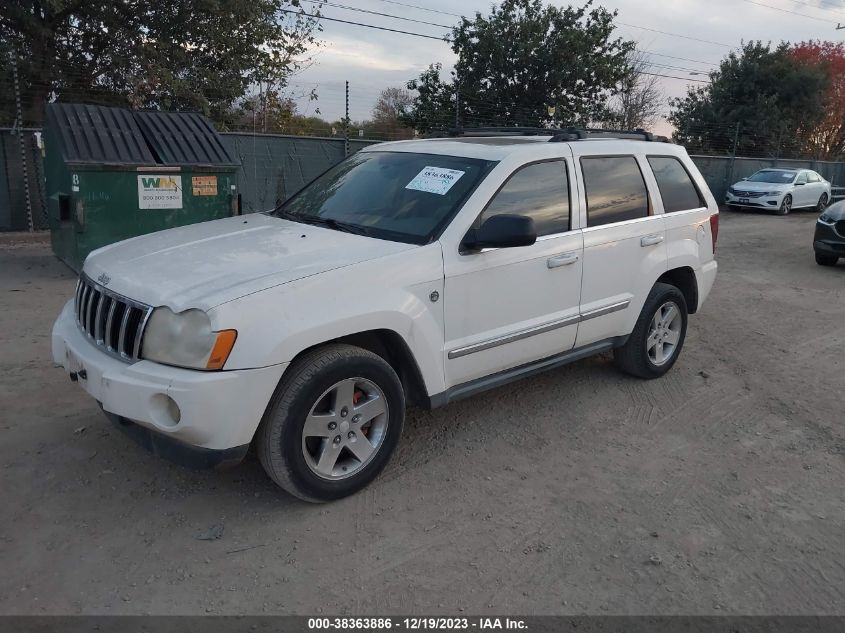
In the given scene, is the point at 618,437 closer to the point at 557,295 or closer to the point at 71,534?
the point at 557,295

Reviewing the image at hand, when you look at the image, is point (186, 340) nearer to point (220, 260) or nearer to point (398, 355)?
point (220, 260)

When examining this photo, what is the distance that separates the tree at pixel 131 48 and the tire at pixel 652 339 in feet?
36.9

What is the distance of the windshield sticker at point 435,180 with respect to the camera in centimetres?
402

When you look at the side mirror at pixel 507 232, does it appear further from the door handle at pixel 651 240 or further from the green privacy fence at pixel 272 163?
the green privacy fence at pixel 272 163

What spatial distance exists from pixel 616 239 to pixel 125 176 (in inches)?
217

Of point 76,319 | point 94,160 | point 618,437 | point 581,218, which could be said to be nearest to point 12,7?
point 94,160

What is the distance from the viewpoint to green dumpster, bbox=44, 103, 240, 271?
7.53 m

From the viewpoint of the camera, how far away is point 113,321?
3.30 metres

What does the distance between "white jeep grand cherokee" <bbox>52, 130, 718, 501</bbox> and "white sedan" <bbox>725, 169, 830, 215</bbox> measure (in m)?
17.1

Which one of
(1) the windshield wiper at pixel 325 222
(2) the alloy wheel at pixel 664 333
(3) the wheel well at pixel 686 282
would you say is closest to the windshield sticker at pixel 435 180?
(1) the windshield wiper at pixel 325 222

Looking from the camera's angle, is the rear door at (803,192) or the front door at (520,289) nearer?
the front door at (520,289)

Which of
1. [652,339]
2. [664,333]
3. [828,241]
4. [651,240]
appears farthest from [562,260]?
[828,241]

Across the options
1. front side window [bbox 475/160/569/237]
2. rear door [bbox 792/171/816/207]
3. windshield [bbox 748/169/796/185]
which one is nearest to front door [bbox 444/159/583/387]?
front side window [bbox 475/160/569/237]

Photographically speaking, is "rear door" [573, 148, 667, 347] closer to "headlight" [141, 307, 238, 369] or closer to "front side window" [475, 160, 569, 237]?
"front side window" [475, 160, 569, 237]
